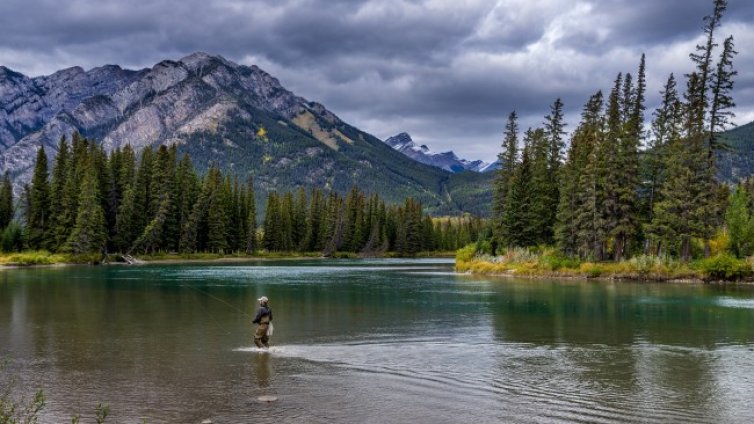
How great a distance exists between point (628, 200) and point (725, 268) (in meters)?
13.8

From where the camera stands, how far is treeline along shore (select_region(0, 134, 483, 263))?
102 m

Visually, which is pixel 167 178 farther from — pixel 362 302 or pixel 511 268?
pixel 362 302

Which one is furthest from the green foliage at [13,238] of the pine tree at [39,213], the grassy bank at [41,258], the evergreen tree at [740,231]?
the evergreen tree at [740,231]

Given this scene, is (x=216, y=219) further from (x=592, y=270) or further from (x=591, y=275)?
(x=592, y=270)

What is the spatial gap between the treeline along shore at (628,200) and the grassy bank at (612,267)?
11 cm

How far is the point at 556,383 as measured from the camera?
17234 mm

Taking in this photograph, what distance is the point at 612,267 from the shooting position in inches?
2544

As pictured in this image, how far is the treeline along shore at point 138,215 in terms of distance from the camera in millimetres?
102188

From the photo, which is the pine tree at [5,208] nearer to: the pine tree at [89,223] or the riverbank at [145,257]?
the pine tree at [89,223]

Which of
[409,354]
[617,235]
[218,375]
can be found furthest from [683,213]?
[218,375]

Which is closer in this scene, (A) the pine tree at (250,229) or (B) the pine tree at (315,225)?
(A) the pine tree at (250,229)

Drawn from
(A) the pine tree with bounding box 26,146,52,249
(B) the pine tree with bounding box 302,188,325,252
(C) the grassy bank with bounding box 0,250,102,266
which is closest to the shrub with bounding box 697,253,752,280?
(C) the grassy bank with bounding box 0,250,102,266

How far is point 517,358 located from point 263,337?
342 inches

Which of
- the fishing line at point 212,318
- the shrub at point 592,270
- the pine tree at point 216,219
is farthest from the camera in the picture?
the pine tree at point 216,219
